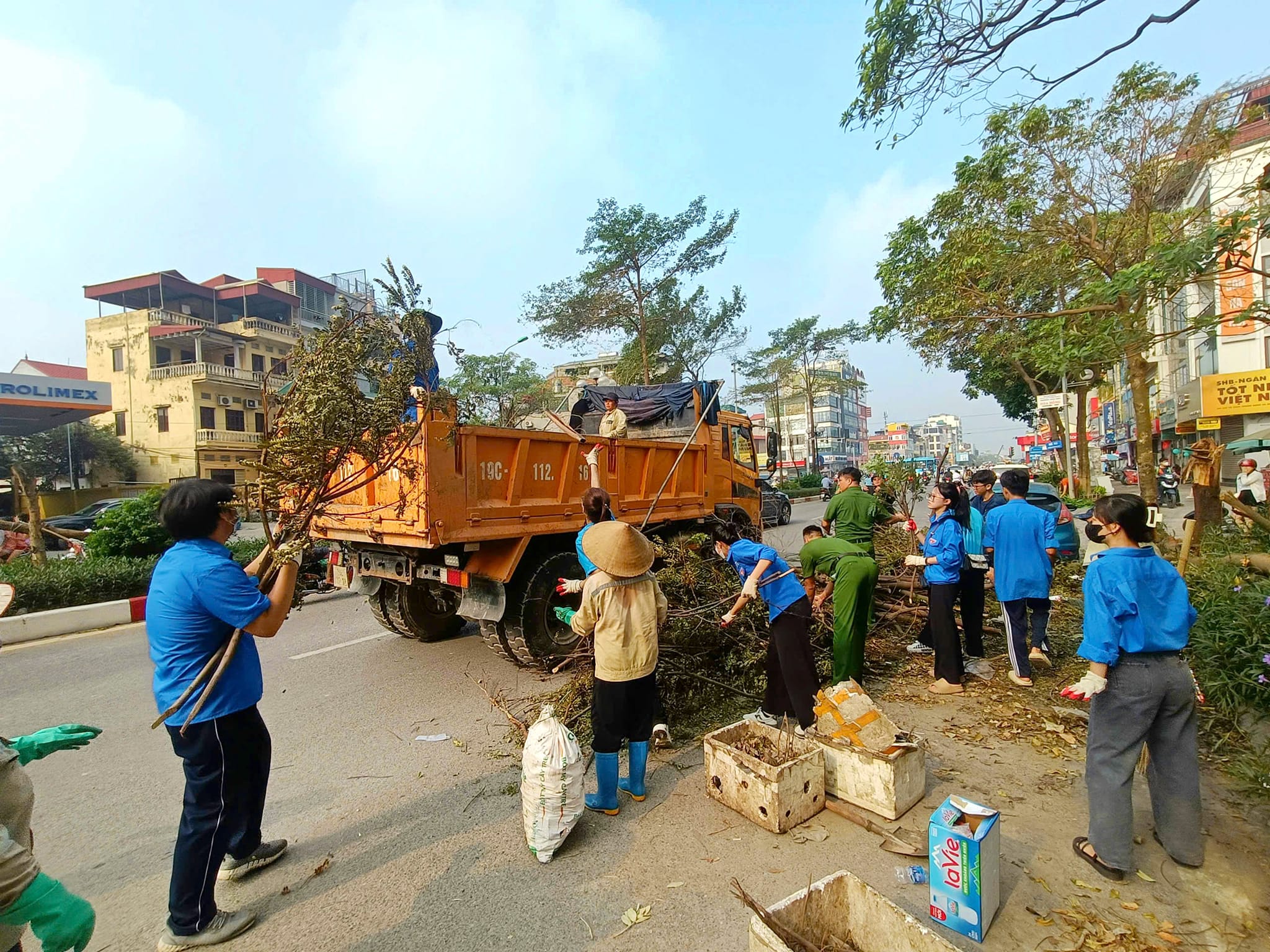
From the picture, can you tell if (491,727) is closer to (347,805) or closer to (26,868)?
(347,805)

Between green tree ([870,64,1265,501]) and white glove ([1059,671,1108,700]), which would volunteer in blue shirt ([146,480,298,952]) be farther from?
green tree ([870,64,1265,501])

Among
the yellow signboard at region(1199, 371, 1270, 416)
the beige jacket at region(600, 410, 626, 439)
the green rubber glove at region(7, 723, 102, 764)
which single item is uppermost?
the yellow signboard at region(1199, 371, 1270, 416)

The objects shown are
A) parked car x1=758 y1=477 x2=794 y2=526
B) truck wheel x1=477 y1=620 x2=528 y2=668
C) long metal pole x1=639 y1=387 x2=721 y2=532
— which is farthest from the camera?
parked car x1=758 y1=477 x2=794 y2=526

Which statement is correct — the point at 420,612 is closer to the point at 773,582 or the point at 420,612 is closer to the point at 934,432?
the point at 773,582

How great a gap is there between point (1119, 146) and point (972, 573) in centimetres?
650

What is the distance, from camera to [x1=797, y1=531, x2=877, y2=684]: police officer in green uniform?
4.17 metres

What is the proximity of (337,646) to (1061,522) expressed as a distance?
853 cm

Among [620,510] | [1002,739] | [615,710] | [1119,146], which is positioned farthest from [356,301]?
[1119,146]

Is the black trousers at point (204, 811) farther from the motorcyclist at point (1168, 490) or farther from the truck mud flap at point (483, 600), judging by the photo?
the motorcyclist at point (1168, 490)

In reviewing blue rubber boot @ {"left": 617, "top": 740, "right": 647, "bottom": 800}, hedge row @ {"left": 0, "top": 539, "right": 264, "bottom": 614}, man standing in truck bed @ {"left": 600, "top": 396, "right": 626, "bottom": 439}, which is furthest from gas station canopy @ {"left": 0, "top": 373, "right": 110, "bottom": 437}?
blue rubber boot @ {"left": 617, "top": 740, "right": 647, "bottom": 800}

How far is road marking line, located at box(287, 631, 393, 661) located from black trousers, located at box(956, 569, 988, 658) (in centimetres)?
555

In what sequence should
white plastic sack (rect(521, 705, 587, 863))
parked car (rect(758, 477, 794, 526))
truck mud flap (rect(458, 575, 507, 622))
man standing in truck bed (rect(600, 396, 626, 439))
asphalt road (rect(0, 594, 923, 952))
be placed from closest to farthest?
asphalt road (rect(0, 594, 923, 952)) → white plastic sack (rect(521, 705, 587, 863)) → truck mud flap (rect(458, 575, 507, 622)) → man standing in truck bed (rect(600, 396, 626, 439)) → parked car (rect(758, 477, 794, 526))

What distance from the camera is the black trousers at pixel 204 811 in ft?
7.41

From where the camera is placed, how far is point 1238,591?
13.5ft
